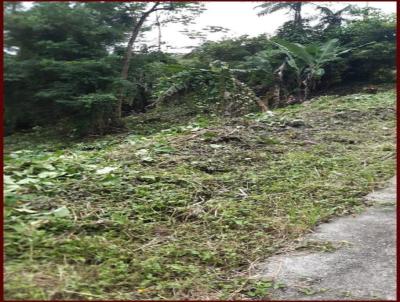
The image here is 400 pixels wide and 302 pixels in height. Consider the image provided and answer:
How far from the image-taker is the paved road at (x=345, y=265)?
2068 millimetres

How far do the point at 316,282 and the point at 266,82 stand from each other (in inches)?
368

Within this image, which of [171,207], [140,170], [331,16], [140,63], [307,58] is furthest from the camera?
[331,16]

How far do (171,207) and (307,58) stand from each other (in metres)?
8.22

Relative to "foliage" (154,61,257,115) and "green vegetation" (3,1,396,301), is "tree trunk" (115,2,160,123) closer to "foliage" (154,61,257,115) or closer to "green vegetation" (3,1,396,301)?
"green vegetation" (3,1,396,301)

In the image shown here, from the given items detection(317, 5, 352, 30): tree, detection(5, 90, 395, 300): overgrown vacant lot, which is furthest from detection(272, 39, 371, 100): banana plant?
detection(5, 90, 395, 300): overgrown vacant lot

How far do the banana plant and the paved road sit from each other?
25.3 ft

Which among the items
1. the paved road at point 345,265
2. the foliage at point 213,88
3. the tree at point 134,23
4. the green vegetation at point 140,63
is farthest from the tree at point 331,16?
the paved road at point 345,265

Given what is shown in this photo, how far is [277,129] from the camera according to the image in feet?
20.4

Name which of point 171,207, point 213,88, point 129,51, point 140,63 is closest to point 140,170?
point 171,207

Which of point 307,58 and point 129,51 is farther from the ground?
point 129,51

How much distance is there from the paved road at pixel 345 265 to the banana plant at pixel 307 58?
25.3ft

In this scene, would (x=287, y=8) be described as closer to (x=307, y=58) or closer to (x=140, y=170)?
(x=307, y=58)

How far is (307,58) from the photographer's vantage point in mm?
10180

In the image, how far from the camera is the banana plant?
10.2m
